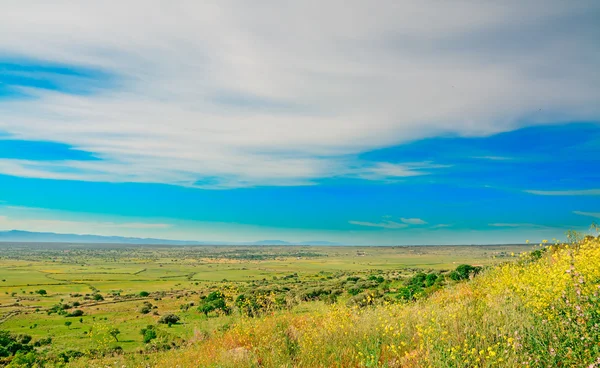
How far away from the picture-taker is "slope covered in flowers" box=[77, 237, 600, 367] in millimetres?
6199

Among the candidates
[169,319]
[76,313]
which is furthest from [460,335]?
[76,313]

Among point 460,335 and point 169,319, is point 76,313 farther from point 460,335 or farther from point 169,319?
point 460,335

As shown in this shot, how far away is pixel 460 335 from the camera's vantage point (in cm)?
773

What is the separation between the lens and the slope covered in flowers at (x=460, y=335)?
20.3 feet

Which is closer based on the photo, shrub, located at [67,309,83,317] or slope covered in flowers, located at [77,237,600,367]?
slope covered in flowers, located at [77,237,600,367]

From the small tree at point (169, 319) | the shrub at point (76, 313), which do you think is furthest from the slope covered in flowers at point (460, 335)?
the shrub at point (76, 313)

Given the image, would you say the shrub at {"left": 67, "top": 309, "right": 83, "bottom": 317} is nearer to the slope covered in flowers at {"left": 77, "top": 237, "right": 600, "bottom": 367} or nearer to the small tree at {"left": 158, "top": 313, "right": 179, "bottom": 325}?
the small tree at {"left": 158, "top": 313, "right": 179, "bottom": 325}

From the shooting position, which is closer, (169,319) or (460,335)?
(460,335)

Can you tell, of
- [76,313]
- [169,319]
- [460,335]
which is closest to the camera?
[460,335]

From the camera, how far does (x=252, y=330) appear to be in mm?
11859

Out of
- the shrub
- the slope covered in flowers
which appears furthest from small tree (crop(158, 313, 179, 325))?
the slope covered in flowers

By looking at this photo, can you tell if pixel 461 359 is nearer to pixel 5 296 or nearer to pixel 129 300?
pixel 129 300

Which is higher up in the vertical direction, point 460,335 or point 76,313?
point 460,335

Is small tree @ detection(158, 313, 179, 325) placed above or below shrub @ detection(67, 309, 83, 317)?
above
